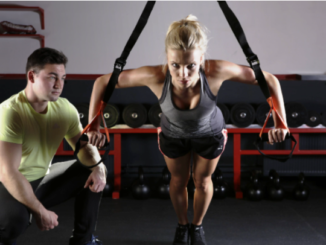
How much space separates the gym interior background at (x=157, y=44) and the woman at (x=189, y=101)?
1933 mm

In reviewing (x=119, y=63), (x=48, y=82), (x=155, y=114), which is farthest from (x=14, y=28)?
(x=119, y=63)

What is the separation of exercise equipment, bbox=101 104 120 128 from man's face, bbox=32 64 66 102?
1720 mm

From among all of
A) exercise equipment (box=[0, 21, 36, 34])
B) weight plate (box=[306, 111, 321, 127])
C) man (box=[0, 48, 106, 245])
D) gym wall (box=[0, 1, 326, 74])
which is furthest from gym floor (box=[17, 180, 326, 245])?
exercise equipment (box=[0, 21, 36, 34])

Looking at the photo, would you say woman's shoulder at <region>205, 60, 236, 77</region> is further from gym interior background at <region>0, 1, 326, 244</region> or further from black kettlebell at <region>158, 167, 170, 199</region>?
gym interior background at <region>0, 1, 326, 244</region>

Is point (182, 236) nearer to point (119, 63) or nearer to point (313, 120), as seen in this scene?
point (119, 63)

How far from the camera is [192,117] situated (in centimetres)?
179

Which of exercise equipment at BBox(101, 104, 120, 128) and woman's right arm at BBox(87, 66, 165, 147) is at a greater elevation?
woman's right arm at BBox(87, 66, 165, 147)

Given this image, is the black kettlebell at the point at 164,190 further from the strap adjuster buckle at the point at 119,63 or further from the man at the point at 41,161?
the strap adjuster buckle at the point at 119,63

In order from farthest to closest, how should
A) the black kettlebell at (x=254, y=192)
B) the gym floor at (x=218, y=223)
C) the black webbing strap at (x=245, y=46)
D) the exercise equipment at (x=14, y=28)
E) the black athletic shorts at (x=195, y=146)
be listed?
the exercise equipment at (x=14, y=28), the black kettlebell at (x=254, y=192), the gym floor at (x=218, y=223), the black athletic shorts at (x=195, y=146), the black webbing strap at (x=245, y=46)

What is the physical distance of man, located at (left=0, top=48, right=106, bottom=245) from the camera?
1.61 metres

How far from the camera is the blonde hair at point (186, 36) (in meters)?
1.53

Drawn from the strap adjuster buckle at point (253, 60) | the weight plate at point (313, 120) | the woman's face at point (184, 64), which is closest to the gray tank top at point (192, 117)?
the woman's face at point (184, 64)

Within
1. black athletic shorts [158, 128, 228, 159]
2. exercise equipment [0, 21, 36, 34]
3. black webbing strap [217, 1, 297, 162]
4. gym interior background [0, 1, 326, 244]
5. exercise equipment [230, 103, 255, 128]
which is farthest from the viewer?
gym interior background [0, 1, 326, 244]

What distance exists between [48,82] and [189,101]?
2.45ft
